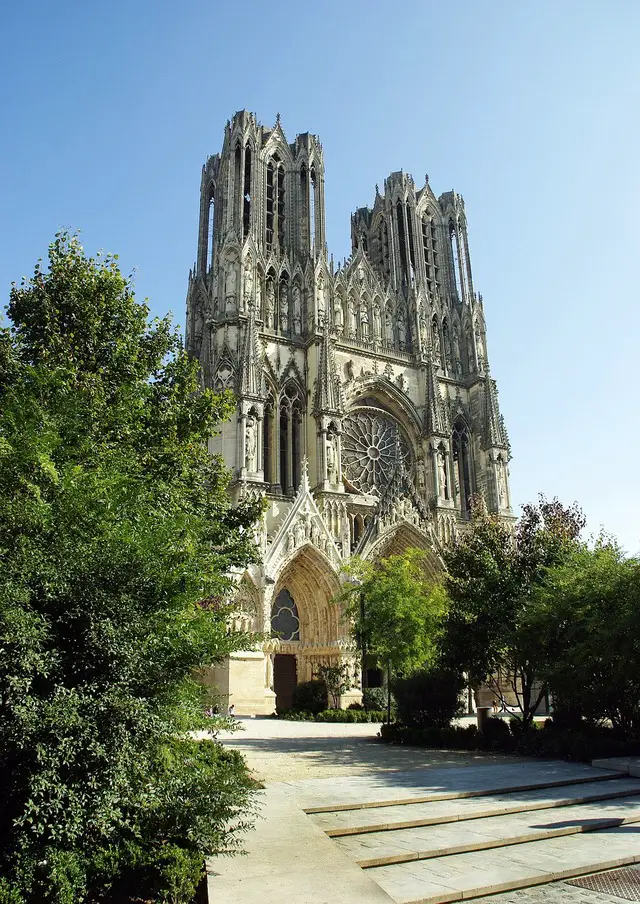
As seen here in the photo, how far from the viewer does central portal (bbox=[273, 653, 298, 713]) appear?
31062 mm

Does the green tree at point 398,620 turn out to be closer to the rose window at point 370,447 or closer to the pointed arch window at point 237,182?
the rose window at point 370,447

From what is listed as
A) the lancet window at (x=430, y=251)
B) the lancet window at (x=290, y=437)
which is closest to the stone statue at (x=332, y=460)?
the lancet window at (x=290, y=437)

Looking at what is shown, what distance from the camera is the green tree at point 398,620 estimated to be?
23156mm

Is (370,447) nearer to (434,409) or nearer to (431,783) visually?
(434,409)

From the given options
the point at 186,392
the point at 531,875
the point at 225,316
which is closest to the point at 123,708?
the point at 531,875

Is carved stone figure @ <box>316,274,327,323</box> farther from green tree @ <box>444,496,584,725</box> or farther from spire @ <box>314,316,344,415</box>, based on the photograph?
green tree @ <box>444,496,584,725</box>

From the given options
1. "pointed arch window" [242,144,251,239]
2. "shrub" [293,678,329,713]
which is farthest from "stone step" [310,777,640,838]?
"pointed arch window" [242,144,251,239]

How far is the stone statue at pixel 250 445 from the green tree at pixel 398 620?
7.48 m

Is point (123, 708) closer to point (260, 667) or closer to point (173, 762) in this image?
point (173, 762)

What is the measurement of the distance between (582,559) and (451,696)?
189 inches

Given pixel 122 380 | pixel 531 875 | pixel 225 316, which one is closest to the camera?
pixel 531 875

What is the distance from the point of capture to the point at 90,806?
578 cm

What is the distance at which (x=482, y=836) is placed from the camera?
785 cm

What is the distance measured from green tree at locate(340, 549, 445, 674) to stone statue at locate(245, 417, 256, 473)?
294 inches
